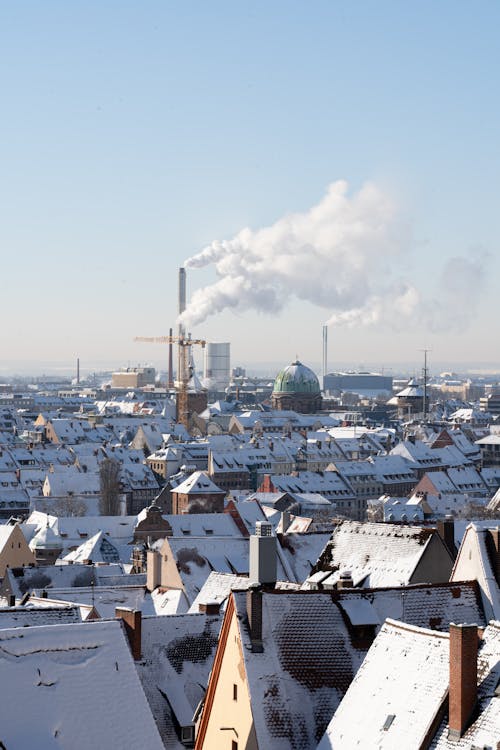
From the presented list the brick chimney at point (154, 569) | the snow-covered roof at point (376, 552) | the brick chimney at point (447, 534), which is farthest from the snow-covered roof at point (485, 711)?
the brick chimney at point (154, 569)

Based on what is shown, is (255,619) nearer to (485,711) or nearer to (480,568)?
(485,711)

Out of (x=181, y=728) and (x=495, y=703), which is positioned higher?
(x=495, y=703)

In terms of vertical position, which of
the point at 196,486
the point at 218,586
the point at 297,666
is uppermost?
the point at 297,666

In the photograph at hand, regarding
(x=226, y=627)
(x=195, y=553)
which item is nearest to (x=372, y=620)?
(x=226, y=627)

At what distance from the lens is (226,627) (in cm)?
3328

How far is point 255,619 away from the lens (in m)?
32.5

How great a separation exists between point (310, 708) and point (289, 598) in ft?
7.85

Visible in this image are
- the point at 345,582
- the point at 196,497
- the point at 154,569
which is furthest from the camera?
the point at 196,497

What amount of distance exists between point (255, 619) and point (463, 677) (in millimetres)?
6692

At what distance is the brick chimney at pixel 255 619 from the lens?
3241 cm

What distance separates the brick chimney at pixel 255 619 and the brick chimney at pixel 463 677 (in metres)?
6.37

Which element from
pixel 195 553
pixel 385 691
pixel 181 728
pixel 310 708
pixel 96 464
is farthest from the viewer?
pixel 96 464

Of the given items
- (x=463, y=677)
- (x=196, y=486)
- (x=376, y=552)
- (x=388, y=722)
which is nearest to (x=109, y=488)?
(x=196, y=486)

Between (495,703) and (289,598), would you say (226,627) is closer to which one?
(289,598)
